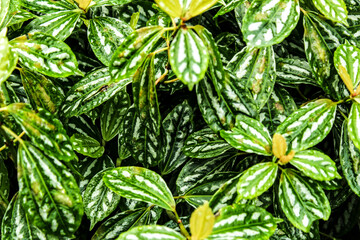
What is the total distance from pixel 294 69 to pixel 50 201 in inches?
31.6

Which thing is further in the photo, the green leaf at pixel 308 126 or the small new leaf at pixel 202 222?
the green leaf at pixel 308 126

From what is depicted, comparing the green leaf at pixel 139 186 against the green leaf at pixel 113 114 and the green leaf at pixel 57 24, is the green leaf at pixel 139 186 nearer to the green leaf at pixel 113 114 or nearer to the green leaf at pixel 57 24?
the green leaf at pixel 113 114

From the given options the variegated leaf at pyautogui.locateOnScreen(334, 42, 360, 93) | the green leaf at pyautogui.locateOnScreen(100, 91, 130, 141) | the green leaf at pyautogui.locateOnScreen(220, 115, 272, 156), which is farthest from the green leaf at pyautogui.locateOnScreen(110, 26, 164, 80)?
the variegated leaf at pyautogui.locateOnScreen(334, 42, 360, 93)

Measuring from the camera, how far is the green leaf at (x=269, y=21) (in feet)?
2.95

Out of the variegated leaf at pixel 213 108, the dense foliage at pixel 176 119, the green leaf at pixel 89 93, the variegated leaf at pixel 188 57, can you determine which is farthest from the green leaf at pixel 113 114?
the variegated leaf at pixel 188 57

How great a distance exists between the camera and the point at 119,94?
1221 millimetres

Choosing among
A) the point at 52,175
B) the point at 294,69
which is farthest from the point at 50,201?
the point at 294,69

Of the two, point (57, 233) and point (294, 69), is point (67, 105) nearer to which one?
point (57, 233)

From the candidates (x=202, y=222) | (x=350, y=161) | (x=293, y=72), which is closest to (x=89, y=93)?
(x=202, y=222)

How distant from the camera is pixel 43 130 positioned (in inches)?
33.0

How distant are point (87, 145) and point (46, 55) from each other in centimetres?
35

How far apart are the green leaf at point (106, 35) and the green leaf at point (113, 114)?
17 centimetres

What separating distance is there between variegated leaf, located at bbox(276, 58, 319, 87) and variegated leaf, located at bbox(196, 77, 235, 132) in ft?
1.07

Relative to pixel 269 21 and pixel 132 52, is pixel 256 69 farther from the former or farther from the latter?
pixel 132 52
